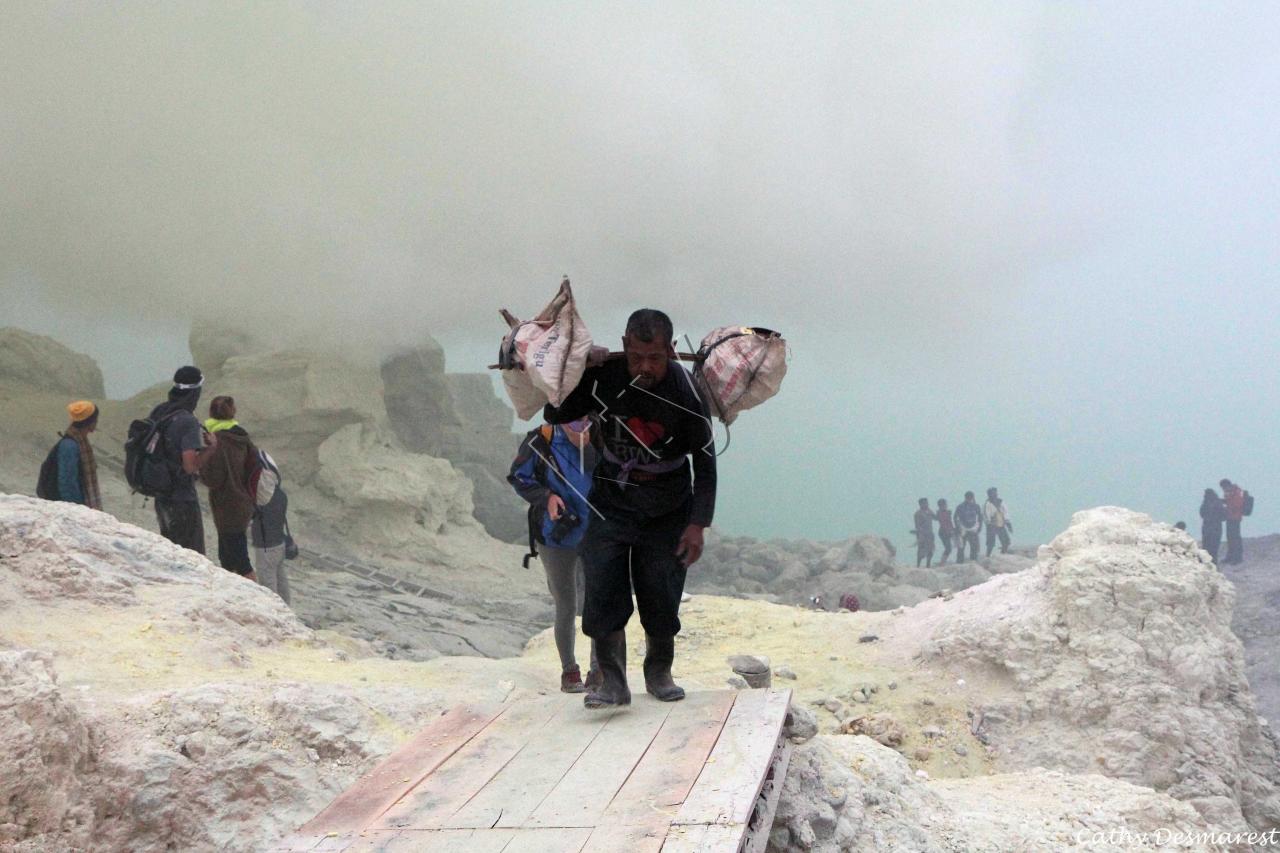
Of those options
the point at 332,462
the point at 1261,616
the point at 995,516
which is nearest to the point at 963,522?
the point at 995,516

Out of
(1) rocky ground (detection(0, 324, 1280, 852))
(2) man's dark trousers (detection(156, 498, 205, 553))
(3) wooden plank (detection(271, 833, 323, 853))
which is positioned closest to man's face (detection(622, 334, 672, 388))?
(1) rocky ground (detection(0, 324, 1280, 852))

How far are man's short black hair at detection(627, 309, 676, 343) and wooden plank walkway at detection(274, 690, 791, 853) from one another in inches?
52.5

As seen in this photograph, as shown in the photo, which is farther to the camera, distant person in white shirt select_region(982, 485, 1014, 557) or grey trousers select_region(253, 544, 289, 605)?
distant person in white shirt select_region(982, 485, 1014, 557)

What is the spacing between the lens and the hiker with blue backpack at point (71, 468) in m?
7.14

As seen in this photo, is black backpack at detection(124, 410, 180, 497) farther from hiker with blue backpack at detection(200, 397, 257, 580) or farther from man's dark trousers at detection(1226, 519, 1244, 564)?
man's dark trousers at detection(1226, 519, 1244, 564)

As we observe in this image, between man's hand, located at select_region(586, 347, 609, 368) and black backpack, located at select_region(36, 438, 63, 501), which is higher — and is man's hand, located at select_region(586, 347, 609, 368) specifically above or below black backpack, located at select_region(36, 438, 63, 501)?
above

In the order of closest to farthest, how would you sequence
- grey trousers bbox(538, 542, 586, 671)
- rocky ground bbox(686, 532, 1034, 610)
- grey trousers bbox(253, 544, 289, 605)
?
grey trousers bbox(538, 542, 586, 671) → grey trousers bbox(253, 544, 289, 605) → rocky ground bbox(686, 532, 1034, 610)

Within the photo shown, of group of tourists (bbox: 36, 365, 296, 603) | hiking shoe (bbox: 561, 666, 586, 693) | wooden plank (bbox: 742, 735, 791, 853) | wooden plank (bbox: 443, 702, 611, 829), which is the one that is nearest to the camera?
wooden plank (bbox: 742, 735, 791, 853)

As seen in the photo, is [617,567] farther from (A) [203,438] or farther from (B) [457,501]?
(B) [457,501]

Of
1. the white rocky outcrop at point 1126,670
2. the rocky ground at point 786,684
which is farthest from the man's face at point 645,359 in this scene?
the white rocky outcrop at point 1126,670

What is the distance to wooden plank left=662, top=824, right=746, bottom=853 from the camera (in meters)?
2.60

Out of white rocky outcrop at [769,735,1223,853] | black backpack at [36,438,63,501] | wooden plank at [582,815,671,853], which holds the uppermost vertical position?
black backpack at [36,438,63,501]

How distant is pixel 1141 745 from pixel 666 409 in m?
4.09

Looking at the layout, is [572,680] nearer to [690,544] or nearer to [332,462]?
[690,544]
